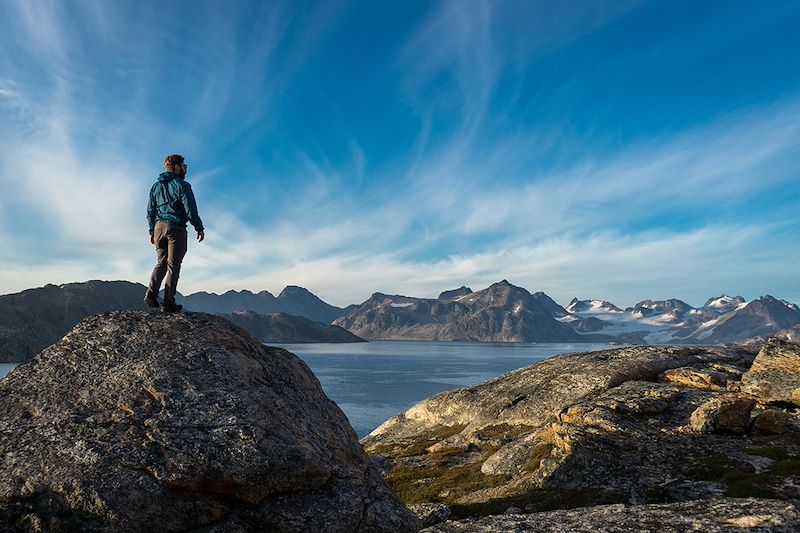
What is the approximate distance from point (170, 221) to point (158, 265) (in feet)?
5.11

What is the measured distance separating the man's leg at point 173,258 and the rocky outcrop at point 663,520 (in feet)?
34.6

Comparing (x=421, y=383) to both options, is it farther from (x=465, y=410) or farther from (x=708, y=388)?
(x=708, y=388)

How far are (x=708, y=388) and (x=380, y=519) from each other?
1210 inches

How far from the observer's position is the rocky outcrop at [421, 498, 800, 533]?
9.23m

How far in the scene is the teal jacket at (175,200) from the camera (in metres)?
15.9

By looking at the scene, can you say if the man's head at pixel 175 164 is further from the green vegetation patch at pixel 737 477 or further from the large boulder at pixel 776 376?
the large boulder at pixel 776 376

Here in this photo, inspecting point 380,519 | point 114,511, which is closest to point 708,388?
point 380,519

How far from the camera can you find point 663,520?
9.87 m

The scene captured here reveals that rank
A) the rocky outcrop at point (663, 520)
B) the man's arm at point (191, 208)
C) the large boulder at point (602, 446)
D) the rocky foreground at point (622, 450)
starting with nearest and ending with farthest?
the rocky outcrop at point (663, 520) → the rocky foreground at point (622, 450) → the man's arm at point (191, 208) → the large boulder at point (602, 446)

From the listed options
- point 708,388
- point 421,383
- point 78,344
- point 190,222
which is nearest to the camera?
point 78,344

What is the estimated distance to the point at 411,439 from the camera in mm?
43406

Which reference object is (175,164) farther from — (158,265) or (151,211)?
(158,265)

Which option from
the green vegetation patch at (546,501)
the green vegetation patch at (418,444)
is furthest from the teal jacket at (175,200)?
the green vegetation patch at (418,444)

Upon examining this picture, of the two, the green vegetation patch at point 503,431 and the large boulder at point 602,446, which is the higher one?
the large boulder at point 602,446
